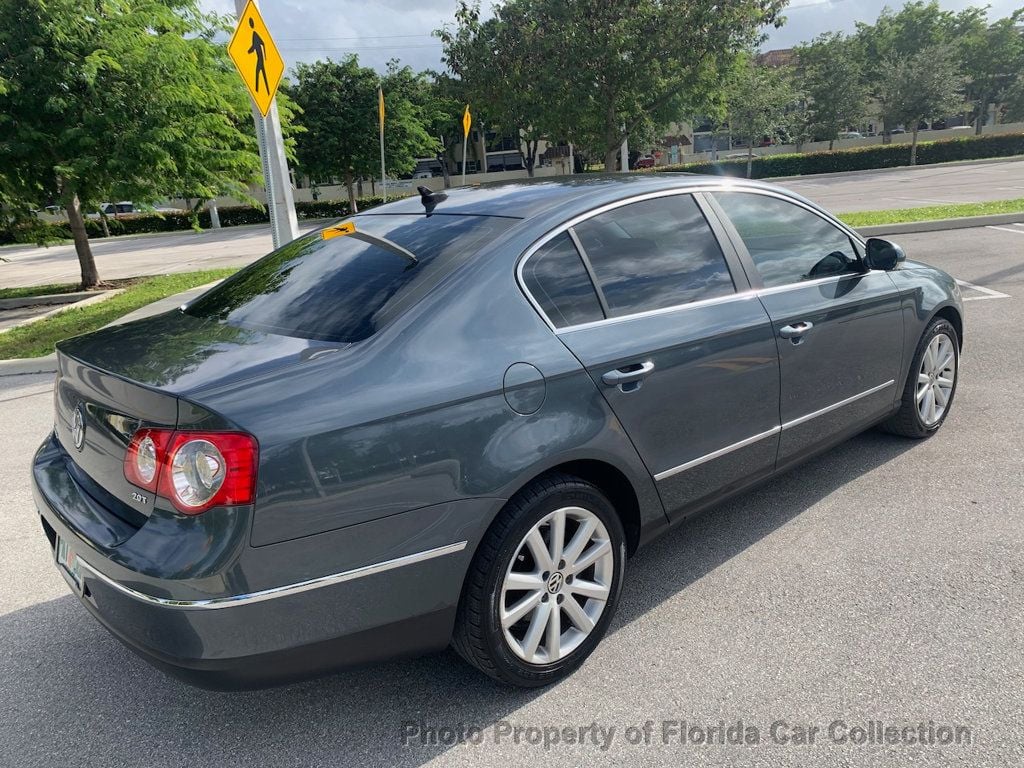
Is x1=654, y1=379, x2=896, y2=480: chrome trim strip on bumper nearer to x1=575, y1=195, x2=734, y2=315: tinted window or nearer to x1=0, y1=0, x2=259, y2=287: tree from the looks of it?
x1=575, y1=195, x2=734, y2=315: tinted window

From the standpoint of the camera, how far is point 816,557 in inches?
130

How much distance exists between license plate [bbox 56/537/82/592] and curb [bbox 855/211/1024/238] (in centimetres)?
1316

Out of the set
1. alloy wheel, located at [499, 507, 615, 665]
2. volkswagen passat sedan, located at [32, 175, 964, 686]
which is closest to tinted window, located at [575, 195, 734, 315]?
volkswagen passat sedan, located at [32, 175, 964, 686]

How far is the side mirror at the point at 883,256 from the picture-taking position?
387 cm

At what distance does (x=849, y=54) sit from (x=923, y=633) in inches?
2053

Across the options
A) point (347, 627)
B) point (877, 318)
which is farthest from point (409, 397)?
point (877, 318)

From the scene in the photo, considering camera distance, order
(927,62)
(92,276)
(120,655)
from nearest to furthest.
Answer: (120,655), (92,276), (927,62)

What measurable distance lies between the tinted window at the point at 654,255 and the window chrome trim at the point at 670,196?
0.07 ft

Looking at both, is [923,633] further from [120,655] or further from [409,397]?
[120,655]

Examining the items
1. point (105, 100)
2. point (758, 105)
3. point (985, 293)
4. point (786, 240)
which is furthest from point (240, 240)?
point (758, 105)

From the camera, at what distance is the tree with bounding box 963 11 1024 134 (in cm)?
5297

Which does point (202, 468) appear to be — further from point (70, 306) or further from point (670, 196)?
point (70, 306)

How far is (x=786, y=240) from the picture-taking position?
11.8 ft

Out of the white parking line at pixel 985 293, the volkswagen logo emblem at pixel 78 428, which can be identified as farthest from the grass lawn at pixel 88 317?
the white parking line at pixel 985 293
